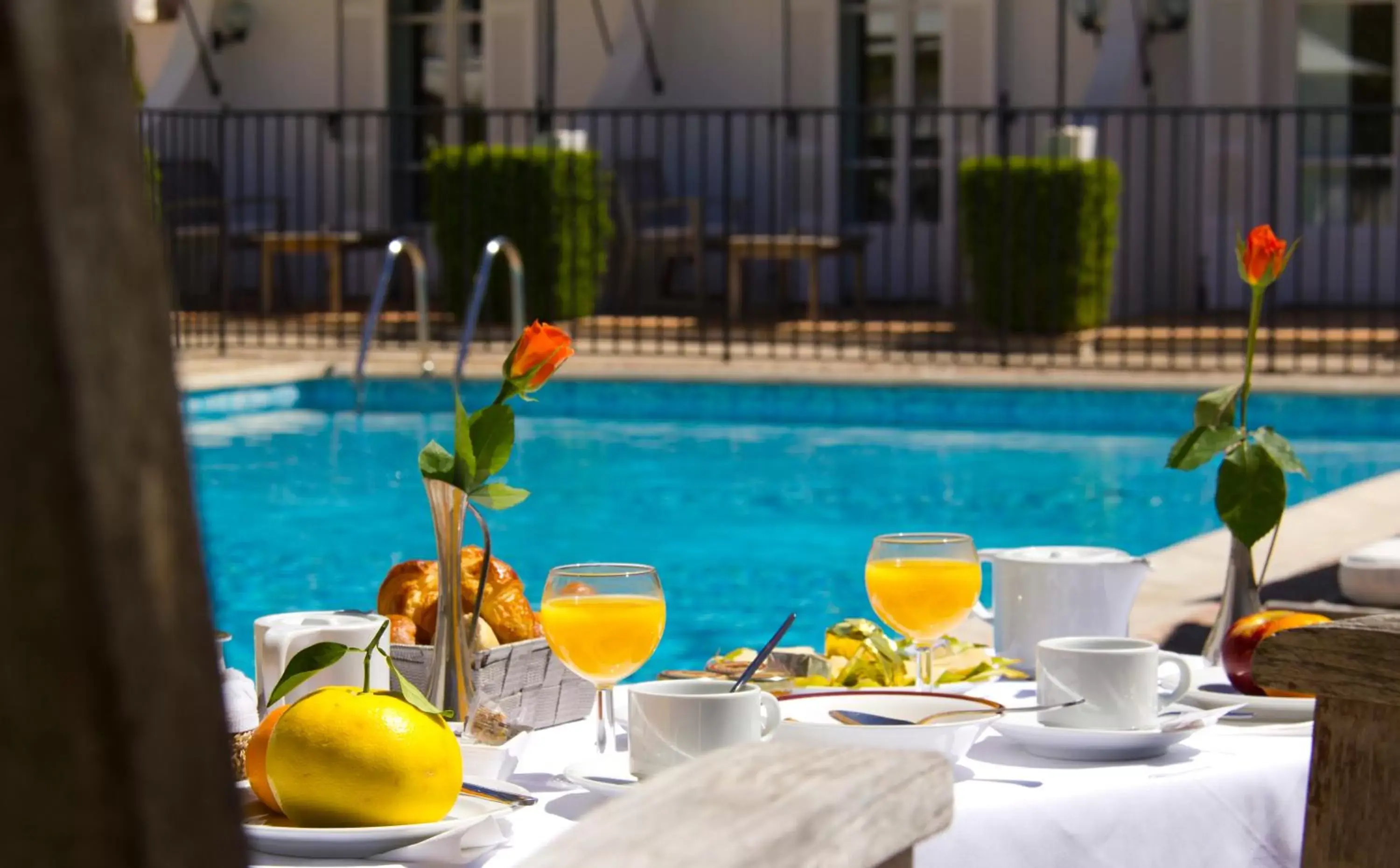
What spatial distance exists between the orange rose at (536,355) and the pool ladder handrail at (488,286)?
601 centimetres

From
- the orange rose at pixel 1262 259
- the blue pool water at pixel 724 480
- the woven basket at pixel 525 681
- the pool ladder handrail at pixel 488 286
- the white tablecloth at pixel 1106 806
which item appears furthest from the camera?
the pool ladder handrail at pixel 488 286

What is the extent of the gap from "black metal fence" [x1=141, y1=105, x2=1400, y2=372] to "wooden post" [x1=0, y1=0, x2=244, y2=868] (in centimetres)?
1039

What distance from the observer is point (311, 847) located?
1.33m

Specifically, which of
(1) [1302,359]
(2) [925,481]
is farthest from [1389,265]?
(2) [925,481]

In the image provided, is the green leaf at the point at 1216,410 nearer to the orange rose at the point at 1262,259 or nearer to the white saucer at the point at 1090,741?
the orange rose at the point at 1262,259

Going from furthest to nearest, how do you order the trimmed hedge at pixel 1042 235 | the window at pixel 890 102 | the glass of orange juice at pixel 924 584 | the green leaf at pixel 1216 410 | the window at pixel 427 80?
the window at pixel 427 80 < the window at pixel 890 102 < the trimmed hedge at pixel 1042 235 < the green leaf at pixel 1216 410 < the glass of orange juice at pixel 924 584

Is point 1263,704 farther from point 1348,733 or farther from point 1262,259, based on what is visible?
point 1262,259

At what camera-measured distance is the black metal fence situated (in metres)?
11.6

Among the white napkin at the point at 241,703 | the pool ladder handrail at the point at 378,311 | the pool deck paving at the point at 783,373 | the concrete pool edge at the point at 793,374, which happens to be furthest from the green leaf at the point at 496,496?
the concrete pool edge at the point at 793,374

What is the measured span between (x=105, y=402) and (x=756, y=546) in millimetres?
6501

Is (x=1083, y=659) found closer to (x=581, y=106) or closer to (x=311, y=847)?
(x=311, y=847)

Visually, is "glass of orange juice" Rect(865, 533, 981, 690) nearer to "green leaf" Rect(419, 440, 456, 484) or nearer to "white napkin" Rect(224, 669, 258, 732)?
"green leaf" Rect(419, 440, 456, 484)

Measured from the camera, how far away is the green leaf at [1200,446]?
2150 millimetres

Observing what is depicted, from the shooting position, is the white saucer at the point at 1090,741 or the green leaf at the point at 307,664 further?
the white saucer at the point at 1090,741
